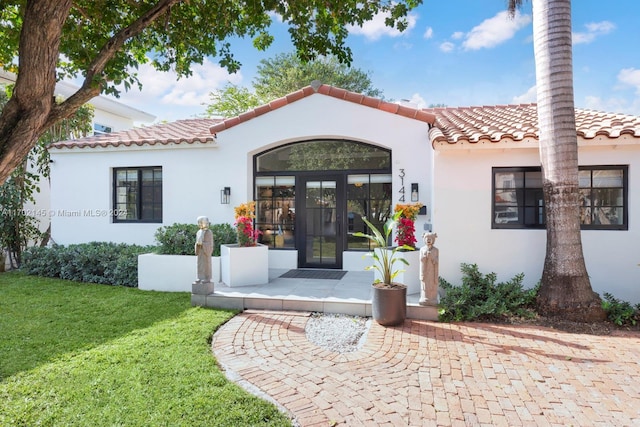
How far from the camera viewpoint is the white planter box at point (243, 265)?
846cm

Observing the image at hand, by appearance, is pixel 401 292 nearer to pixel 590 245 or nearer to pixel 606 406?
pixel 606 406

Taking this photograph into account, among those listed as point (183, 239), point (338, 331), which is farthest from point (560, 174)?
point (183, 239)

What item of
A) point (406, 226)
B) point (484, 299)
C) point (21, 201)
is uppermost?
point (21, 201)

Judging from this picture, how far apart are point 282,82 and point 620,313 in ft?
88.5

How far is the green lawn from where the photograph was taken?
3.70 m

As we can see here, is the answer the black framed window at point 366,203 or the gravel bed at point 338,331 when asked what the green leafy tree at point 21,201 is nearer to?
the black framed window at point 366,203

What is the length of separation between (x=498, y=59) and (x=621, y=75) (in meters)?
6.71

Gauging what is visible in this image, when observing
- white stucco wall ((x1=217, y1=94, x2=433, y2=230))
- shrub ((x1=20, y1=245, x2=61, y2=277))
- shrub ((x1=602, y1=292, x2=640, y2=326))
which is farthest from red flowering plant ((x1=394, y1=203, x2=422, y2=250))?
shrub ((x1=20, y1=245, x2=61, y2=277))

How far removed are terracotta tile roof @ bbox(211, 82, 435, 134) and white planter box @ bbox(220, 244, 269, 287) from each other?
12.9ft

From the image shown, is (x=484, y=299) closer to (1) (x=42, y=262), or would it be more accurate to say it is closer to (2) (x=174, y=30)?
(2) (x=174, y=30)

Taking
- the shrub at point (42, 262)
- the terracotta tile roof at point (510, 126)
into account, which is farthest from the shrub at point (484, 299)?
the shrub at point (42, 262)

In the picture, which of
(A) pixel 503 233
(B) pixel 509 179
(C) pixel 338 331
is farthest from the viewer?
(B) pixel 509 179

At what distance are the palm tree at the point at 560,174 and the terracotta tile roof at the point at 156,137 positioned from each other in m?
8.36

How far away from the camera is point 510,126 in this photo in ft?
28.2
